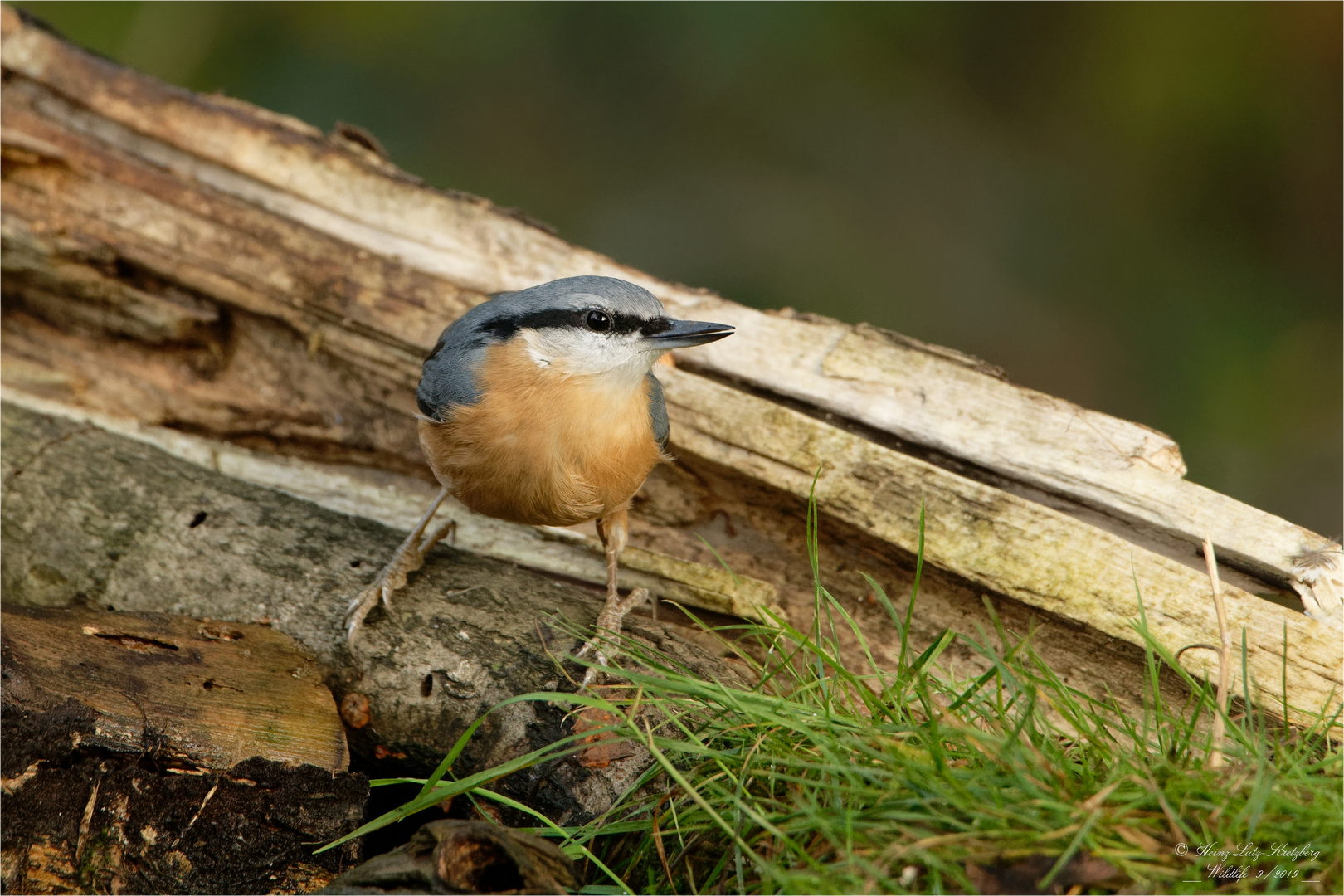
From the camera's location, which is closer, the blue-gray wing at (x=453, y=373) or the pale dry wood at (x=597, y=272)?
the blue-gray wing at (x=453, y=373)

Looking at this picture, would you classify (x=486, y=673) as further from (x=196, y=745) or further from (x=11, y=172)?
(x=11, y=172)

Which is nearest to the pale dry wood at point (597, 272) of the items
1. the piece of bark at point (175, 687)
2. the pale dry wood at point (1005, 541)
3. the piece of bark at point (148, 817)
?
the pale dry wood at point (1005, 541)

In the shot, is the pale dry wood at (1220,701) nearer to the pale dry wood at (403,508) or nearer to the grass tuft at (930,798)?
the grass tuft at (930,798)

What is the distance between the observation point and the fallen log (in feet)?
9.47

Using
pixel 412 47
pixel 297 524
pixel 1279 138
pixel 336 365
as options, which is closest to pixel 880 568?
pixel 297 524

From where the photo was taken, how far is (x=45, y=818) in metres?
1.96

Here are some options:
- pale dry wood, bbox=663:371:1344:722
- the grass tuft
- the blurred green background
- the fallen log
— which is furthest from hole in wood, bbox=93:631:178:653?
the blurred green background

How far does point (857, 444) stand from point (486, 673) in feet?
4.35

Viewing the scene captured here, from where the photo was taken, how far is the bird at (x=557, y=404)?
2627mm

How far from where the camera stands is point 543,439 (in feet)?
8.61

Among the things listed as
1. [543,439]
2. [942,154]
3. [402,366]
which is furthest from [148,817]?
[942,154]

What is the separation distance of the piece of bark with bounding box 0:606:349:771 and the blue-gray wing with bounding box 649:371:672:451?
44.1 inches

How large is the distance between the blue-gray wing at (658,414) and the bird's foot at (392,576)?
79cm

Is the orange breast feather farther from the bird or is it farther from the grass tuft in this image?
the grass tuft
